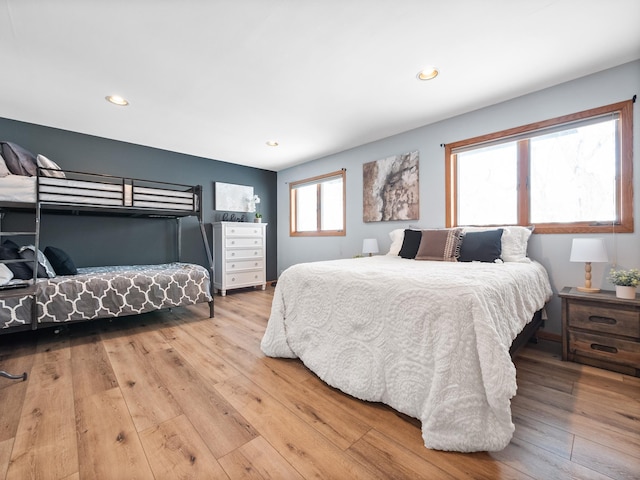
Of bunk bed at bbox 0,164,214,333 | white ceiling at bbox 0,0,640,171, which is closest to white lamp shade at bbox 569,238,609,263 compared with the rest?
white ceiling at bbox 0,0,640,171

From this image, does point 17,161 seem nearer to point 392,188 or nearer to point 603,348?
point 392,188

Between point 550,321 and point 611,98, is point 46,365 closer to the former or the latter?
point 550,321

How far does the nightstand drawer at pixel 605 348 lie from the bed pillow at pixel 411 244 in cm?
132

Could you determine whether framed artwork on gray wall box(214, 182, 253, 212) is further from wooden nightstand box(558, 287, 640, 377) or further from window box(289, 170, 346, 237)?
wooden nightstand box(558, 287, 640, 377)

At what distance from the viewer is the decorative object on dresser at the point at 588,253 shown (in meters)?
1.98

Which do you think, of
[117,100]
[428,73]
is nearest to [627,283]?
[428,73]

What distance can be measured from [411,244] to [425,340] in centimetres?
170

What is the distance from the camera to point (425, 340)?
1271 mm

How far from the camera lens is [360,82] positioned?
7.75ft

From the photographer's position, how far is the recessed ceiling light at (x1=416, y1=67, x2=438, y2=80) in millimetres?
2170

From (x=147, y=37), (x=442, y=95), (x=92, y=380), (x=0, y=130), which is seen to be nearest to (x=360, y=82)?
(x=442, y=95)

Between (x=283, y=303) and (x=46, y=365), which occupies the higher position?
(x=283, y=303)

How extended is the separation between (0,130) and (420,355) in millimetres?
4679

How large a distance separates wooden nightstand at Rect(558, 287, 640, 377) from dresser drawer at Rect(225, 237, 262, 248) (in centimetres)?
394
